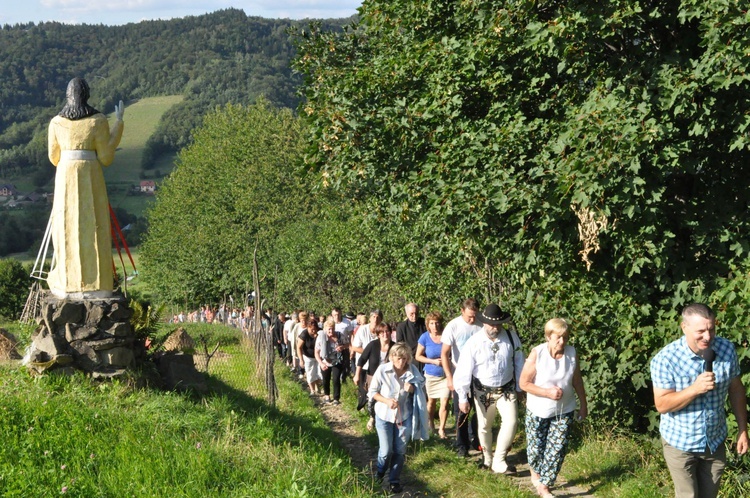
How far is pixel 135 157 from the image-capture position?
140000mm

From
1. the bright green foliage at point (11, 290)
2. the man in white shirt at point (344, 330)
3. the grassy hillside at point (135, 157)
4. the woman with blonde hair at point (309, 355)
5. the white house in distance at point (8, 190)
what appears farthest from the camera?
the white house in distance at point (8, 190)

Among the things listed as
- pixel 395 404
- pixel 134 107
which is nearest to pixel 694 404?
pixel 395 404

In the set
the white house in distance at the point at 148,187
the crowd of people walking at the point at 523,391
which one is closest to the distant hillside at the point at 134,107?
the white house in distance at the point at 148,187

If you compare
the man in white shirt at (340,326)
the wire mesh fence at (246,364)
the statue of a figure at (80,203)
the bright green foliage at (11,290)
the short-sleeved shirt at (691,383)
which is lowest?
the bright green foliage at (11,290)

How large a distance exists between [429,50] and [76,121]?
4207mm

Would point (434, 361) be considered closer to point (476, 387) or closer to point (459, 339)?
point (459, 339)

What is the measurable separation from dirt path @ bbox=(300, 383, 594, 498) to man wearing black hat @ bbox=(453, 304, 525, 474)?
0.36m

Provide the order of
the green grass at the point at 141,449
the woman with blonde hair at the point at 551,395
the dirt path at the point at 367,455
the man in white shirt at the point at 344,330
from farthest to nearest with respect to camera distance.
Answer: the man in white shirt at the point at 344,330, the dirt path at the point at 367,455, the woman with blonde hair at the point at 551,395, the green grass at the point at 141,449

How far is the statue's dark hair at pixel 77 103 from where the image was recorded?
1020 cm

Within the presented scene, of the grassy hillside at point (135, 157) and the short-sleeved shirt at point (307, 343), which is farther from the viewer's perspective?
the grassy hillside at point (135, 157)

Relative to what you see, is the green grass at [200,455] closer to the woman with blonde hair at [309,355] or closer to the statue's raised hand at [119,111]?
the statue's raised hand at [119,111]

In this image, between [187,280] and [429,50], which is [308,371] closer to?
[429,50]

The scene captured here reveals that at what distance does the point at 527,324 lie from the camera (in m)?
12.9

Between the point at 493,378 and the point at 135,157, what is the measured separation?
137 metres
